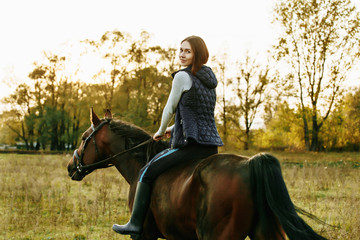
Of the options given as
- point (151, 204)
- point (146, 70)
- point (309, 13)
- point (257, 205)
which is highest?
point (309, 13)

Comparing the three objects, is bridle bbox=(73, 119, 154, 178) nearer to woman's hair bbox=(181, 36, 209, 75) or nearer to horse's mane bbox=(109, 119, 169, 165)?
horse's mane bbox=(109, 119, 169, 165)

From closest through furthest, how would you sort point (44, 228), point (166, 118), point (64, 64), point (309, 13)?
point (166, 118) → point (44, 228) → point (309, 13) → point (64, 64)

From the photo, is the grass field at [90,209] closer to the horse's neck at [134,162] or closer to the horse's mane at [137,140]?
the horse's neck at [134,162]

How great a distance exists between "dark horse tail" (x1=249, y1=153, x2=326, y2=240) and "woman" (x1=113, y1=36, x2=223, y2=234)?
84cm

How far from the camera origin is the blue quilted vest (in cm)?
356

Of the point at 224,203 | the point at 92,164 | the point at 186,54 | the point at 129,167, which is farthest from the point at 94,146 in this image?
the point at 224,203

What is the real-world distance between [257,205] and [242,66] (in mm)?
35892

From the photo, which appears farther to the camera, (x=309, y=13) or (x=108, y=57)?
(x=108, y=57)

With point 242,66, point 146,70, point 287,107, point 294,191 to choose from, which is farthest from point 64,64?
point 294,191

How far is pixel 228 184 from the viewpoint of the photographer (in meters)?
2.95

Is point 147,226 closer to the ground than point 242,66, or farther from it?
closer to the ground

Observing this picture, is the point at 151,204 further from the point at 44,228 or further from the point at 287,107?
the point at 287,107

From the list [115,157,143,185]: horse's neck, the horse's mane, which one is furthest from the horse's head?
[115,157,143,185]: horse's neck

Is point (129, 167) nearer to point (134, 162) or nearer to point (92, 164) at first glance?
point (134, 162)
